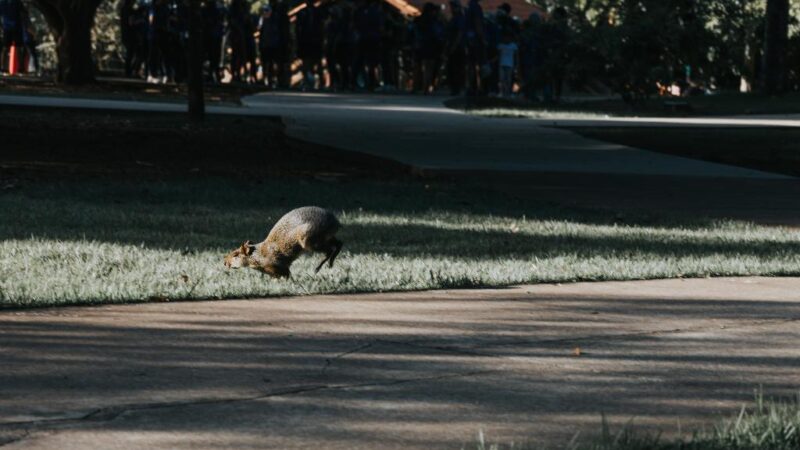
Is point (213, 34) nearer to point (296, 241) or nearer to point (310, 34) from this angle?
point (310, 34)

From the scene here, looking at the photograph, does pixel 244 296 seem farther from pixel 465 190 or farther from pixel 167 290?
pixel 465 190

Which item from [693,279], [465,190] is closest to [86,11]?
[465,190]

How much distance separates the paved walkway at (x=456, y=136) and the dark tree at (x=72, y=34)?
4.65 meters

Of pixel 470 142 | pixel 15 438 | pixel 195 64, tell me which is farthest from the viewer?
pixel 195 64

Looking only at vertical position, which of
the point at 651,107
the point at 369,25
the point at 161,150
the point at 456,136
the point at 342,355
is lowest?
the point at 651,107

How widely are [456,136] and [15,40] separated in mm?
19754

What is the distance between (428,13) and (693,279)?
27504mm

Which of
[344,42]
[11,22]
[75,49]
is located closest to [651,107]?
[344,42]

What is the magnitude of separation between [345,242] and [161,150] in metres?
7.60

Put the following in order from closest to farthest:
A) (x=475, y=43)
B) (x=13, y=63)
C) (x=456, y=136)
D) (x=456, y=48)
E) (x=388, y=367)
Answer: (x=388, y=367) < (x=456, y=136) < (x=475, y=43) < (x=456, y=48) < (x=13, y=63)

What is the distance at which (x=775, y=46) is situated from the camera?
1505 inches

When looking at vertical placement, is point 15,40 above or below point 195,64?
below

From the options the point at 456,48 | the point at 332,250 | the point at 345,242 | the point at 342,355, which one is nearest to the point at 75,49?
the point at 456,48

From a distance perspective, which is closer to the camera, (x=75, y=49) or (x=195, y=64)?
(x=195, y=64)
